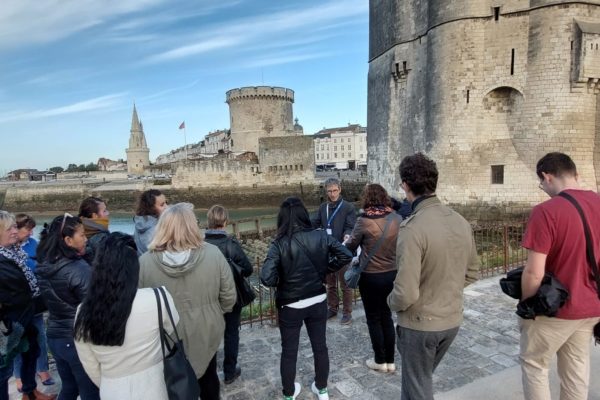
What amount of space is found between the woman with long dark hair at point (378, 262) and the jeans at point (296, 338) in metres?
0.61

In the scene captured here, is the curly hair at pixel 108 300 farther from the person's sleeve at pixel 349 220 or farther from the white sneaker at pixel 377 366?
the person's sleeve at pixel 349 220

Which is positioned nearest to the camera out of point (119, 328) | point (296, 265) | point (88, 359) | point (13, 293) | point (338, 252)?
point (119, 328)

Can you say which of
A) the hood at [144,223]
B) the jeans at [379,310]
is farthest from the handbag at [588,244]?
the hood at [144,223]

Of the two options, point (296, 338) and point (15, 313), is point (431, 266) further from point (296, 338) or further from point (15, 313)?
point (15, 313)

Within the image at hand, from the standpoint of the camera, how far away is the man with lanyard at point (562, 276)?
2.30 m

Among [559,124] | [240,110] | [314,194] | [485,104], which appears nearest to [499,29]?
[485,104]

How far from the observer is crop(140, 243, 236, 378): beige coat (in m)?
2.60

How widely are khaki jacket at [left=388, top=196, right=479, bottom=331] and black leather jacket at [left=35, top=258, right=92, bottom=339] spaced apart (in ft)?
6.97

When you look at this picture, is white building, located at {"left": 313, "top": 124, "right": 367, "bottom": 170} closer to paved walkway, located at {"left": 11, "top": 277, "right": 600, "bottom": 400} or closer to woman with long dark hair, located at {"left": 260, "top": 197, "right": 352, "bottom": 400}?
paved walkway, located at {"left": 11, "top": 277, "right": 600, "bottom": 400}

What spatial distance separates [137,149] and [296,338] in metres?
63.1

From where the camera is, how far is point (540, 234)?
2299 millimetres

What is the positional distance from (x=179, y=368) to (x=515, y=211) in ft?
58.1

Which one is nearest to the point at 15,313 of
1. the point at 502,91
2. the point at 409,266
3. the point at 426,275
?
the point at 409,266

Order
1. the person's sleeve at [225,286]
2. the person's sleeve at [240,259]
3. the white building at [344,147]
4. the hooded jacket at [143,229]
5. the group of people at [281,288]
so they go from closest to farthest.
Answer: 1. the group of people at [281,288]
2. the person's sleeve at [225,286]
3. the person's sleeve at [240,259]
4. the hooded jacket at [143,229]
5. the white building at [344,147]
